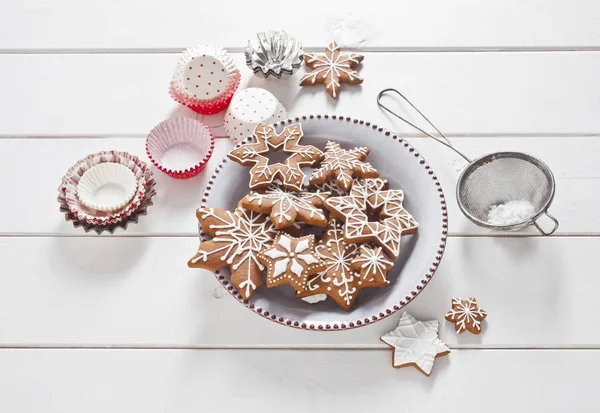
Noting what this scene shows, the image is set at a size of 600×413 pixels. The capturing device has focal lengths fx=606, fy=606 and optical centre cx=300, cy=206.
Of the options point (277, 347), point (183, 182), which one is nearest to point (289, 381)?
point (277, 347)

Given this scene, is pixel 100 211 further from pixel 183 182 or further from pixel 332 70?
pixel 332 70

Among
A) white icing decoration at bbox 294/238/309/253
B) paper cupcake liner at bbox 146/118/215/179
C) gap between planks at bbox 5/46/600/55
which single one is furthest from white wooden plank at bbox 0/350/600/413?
gap between planks at bbox 5/46/600/55

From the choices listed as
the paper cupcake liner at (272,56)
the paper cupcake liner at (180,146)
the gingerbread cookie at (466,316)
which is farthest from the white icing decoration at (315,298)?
the paper cupcake liner at (272,56)

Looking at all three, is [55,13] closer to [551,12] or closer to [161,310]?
[161,310]

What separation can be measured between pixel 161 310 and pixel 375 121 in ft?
1.80

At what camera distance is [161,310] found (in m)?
1.09

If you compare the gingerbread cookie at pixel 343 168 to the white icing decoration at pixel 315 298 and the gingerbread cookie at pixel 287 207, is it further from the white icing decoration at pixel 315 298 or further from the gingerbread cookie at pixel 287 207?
the white icing decoration at pixel 315 298

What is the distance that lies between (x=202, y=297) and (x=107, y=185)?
0.93ft

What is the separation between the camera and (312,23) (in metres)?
1.28

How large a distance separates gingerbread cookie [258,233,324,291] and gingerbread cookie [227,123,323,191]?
102mm

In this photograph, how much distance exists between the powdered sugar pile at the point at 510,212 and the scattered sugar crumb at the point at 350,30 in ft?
1.43

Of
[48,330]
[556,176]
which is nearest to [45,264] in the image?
[48,330]

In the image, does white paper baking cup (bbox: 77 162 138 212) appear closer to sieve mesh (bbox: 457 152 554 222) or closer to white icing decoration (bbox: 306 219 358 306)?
white icing decoration (bbox: 306 219 358 306)

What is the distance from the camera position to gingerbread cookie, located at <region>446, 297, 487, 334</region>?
105 cm
